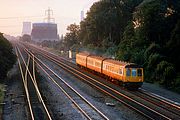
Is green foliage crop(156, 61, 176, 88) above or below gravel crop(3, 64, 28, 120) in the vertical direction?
above

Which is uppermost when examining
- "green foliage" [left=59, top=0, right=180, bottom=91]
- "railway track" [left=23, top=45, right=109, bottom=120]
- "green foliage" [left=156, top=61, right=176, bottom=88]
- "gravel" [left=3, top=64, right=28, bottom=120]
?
"green foliage" [left=59, top=0, right=180, bottom=91]

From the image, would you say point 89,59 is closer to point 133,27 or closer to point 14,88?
point 133,27

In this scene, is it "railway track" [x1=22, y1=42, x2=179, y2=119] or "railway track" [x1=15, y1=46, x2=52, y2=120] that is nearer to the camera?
"railway track" [x1=15, y1=46, x2=52, y2=120]

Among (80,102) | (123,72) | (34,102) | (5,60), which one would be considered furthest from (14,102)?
(5,60)

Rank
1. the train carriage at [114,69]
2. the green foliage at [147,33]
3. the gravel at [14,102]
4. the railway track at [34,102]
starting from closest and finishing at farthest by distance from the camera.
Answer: the railway track at [34,102]
the gravel at [14,102]
the train carriage at [114,69]
the green foliage at [147,33]

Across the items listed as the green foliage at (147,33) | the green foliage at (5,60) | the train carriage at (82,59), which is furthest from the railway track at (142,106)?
the train carriage at (82,59)

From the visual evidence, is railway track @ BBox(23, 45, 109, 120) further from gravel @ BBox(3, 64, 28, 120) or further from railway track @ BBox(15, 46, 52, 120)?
gravel @ BBox(3, 64, 28, 120)

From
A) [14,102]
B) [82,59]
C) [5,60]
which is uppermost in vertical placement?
[5,60]

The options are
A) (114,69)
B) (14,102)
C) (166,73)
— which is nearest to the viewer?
(14,102)

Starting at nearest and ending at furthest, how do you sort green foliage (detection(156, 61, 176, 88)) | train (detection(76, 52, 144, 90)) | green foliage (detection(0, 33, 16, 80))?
train (detection(76, 52, 144, 90)), green foliage (detection(156, 61, 176, 88)), green foliage (detection(0, 33, 16, 80))

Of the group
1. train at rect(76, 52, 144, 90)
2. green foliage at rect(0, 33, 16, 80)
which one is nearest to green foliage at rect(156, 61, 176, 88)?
train at rect(76, 52, 144, 90)

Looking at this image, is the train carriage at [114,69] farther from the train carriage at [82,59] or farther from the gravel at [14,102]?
the train carriage at [82,59]

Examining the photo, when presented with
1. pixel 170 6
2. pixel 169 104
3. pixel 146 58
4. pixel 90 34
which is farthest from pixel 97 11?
pixel 169 104

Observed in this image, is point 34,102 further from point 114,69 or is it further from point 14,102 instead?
point 114,69
